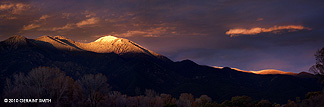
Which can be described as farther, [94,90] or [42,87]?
[94,90]

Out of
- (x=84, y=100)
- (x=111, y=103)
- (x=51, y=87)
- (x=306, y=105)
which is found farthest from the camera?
(x=111, y=103)

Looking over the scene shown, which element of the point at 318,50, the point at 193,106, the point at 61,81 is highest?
the point at 318,50

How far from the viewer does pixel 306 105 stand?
8438cm

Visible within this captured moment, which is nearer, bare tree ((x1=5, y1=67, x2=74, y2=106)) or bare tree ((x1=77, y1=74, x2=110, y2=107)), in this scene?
bare tree ((x1=5, y1=67, x2=74, y2=106))

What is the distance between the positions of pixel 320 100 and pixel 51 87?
93.6 m

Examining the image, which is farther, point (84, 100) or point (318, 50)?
point (84, 100)

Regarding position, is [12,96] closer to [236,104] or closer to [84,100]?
[84,100]

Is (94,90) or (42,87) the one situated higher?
(42,87)

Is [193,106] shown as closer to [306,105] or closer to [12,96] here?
[306,105]

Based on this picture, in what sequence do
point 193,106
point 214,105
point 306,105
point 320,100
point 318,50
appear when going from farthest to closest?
point 193,106
point 214,105
point 306,105
point 320,100
point 318,50

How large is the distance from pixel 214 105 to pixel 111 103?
4789cm

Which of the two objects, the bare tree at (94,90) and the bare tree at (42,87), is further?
the bare tree at (94,90)

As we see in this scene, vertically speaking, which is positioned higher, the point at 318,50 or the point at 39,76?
the point at 318,50

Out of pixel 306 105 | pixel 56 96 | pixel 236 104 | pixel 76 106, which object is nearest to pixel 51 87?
pixel 56 96
